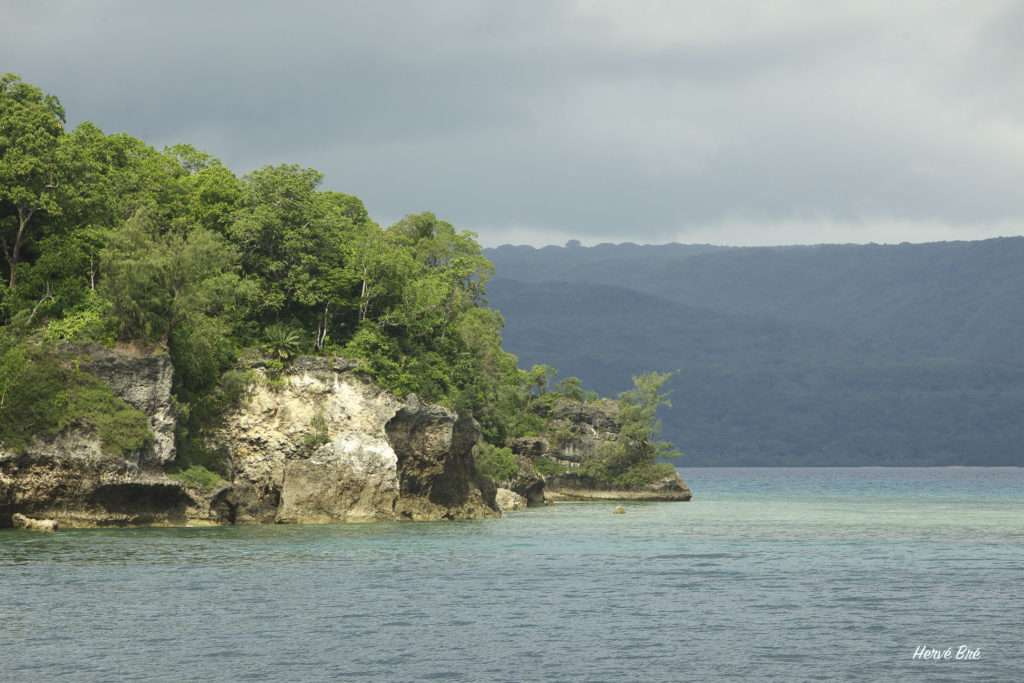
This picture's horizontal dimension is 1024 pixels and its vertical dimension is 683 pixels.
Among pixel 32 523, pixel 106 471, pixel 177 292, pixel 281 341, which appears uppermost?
pixel 177 292

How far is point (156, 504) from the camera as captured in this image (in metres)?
54.9

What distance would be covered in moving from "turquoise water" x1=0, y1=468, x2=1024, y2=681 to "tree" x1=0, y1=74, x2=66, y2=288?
17978 millimetres

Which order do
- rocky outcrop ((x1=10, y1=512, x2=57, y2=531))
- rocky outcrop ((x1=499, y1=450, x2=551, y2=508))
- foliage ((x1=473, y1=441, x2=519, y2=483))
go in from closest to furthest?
rocky outcrop ((x1=10, y1=512, x2=57, y2=531)) < foliage ((x1=473, y1=441, x2=519, y2=483)) < rocky outcrop ((x1=499, y1=450, x2=551, y2=508))

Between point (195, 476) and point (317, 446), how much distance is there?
25.0 ft

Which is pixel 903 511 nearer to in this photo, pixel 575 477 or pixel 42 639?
pixel 575 477

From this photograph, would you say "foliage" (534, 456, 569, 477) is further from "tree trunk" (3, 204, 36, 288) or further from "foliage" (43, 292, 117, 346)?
"tree trunk" (3, 204, 36, 288)

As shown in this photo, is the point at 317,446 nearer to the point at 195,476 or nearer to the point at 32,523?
the point at 195,476

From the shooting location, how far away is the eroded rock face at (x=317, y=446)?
200ft

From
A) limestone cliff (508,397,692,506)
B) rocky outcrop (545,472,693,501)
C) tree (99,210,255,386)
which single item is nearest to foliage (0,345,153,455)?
tree (99,210,255,386)

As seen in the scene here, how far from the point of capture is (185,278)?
58344 millimetres

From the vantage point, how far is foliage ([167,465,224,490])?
183ft

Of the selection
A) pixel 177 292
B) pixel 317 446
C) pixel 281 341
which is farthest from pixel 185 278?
pixel 317 446

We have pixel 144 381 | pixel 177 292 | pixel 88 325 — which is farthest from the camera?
pixel 177 292

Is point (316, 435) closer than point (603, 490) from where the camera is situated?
Yes
